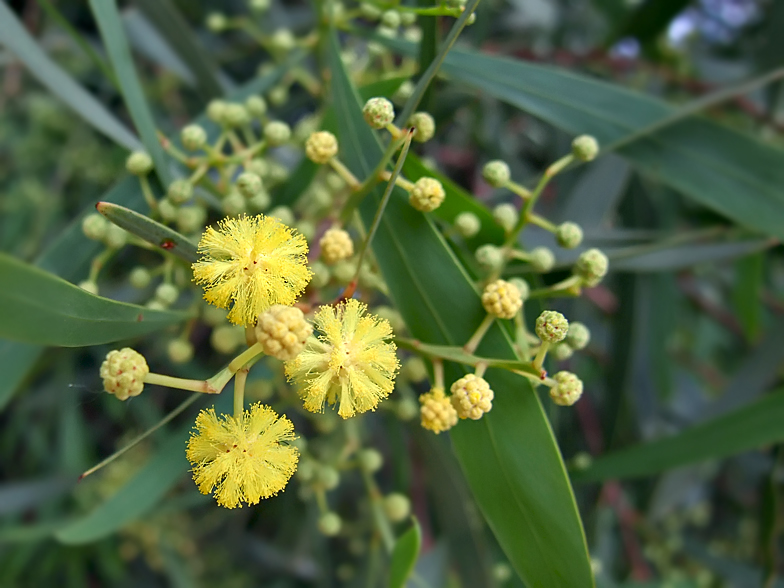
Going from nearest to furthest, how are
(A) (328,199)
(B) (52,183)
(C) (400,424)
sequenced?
1. (A) (328,199)
2. (C) (400,424)
3. (B) (52,183)

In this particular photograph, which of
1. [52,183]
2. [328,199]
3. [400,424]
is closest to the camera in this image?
[328,199]

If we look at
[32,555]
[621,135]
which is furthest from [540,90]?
[32,555]

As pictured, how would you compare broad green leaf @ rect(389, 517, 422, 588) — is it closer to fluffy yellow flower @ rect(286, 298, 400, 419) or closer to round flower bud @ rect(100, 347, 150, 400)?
fluffy yellow flower @ rect(286, 298, 400, 419)

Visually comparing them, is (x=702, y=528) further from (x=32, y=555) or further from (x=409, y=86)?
(x=32, y=555)

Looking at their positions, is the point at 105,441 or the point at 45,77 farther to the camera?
the point at 105,441

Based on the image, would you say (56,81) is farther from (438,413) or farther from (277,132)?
(438,413)

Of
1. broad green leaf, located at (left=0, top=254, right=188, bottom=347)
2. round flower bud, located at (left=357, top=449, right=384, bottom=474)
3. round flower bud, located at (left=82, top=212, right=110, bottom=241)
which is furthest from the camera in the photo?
round flower bud, located at (left=357, top=449, right=384, bottom=474)

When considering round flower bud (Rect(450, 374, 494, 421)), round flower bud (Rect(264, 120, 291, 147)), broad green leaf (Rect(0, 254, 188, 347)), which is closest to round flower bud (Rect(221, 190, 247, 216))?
round flower bud (Rect(264, 120, 291, 147))
